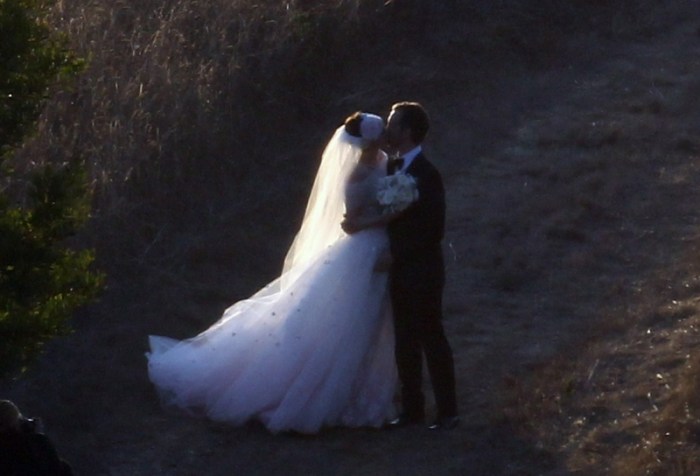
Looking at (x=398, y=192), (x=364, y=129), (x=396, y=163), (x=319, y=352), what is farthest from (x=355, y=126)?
(x=319, y=352)

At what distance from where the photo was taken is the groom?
841 centimetres

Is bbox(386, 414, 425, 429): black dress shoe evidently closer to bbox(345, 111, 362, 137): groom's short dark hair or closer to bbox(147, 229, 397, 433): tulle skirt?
bbox(147, 229, 397, 433): tulle skirt

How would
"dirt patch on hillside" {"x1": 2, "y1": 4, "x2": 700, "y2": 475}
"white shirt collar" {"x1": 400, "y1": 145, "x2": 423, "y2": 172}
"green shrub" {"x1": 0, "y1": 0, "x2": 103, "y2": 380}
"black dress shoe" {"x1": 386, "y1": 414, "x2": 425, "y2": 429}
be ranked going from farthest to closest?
"black dress shoe" {"x1": 386, "y1": 414, "x2": 425, "y2": 429}
"dirt patch on hillside" {"x1": 2, "y1": 4, "x2": 700, "y2": 475}
"white shirt collar" {"x1": 400, "y1": 145, "x2": 423, "y2": 172}
"green shrub" {"x1": 0, "y1": 0, "x2": 103, "y2": 380}

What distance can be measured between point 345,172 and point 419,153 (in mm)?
591

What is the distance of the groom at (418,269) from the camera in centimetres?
841

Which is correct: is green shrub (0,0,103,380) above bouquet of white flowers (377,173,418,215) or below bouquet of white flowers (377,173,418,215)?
above

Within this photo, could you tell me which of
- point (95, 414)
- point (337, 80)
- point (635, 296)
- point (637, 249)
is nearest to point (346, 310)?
point (95, 414)

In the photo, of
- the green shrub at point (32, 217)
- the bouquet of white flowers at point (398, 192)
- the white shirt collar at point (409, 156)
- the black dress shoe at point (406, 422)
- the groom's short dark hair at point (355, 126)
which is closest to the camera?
the green shrub at point (32, 217)

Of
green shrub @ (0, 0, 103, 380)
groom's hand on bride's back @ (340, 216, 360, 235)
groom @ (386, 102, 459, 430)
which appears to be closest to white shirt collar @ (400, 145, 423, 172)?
groom @ (386, 102, 459, 430)

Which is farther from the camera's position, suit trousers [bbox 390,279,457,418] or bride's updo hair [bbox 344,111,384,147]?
bride's updo hair [bbox 344,111,384,147]

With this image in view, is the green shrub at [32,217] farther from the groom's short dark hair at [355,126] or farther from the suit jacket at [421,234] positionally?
the groom's short dark hair at [355,126]

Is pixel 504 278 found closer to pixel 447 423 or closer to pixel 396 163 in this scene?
pixel 447 423

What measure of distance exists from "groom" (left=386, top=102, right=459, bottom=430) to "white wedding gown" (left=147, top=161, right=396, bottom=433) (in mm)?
221

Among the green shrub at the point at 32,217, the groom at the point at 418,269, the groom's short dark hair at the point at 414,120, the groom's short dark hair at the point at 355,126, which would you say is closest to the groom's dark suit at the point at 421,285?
the groom at the point at 418,269
